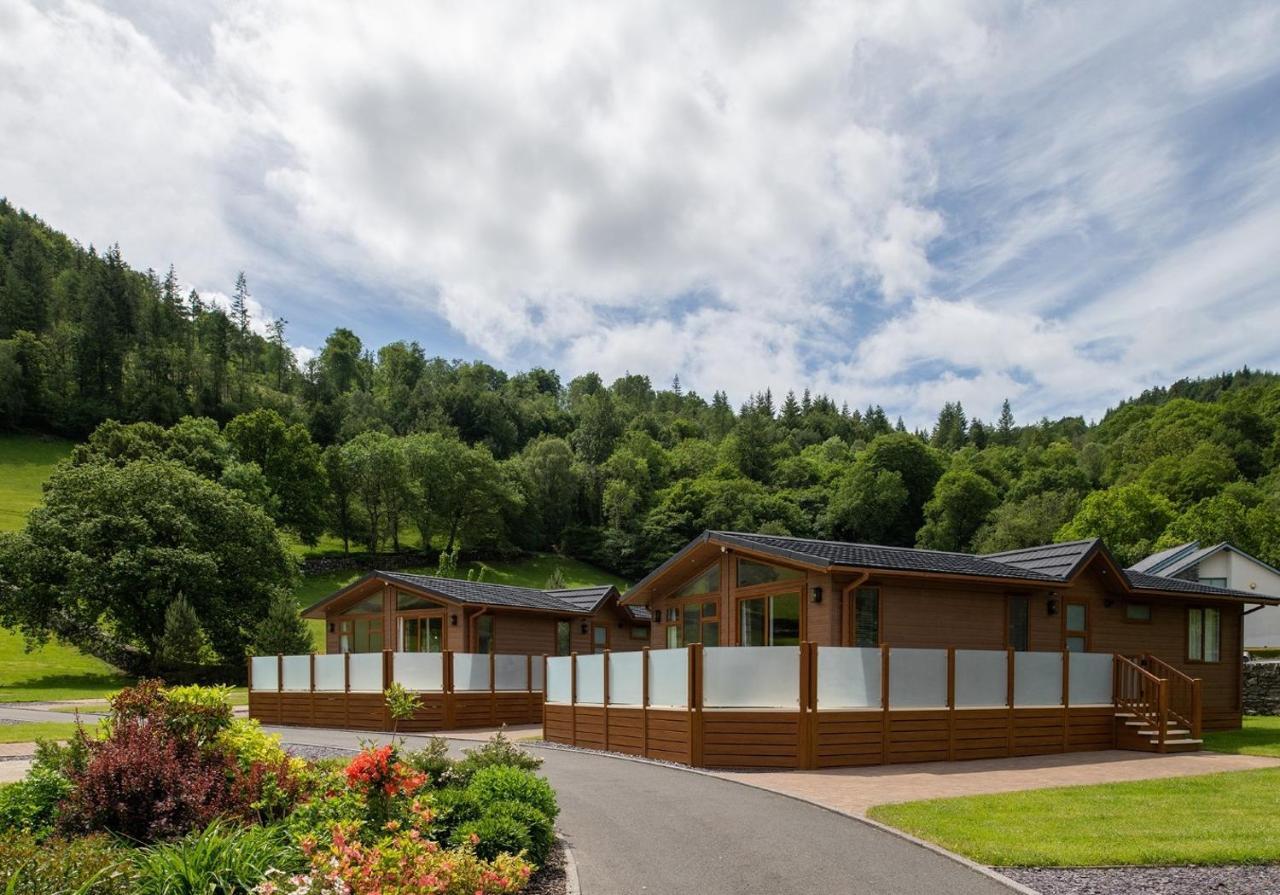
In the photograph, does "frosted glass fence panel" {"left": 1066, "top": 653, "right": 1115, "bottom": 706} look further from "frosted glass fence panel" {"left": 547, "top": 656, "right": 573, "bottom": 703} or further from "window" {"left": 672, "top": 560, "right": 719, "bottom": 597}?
"frosted glass fence panel" {"left": 547, "top": 656, "right": 573, "bottom": 703}

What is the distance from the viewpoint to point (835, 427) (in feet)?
420

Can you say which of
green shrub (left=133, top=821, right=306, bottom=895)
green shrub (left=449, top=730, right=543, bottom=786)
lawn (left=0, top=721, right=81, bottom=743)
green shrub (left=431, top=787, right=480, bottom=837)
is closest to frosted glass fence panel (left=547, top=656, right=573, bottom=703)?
green shrub (left=449, top=730, right=543, bottom=786)

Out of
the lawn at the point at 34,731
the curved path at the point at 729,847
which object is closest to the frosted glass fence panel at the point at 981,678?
the curved path at the point at 729,847

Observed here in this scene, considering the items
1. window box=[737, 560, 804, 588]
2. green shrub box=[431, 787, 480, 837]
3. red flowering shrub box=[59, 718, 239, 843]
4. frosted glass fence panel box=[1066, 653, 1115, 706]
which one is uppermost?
window box=[737, 560, 804, 588]

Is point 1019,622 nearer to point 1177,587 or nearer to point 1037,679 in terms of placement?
point 1037,679

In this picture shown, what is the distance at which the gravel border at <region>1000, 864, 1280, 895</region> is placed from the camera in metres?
6.89

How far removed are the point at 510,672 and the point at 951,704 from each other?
11.3m

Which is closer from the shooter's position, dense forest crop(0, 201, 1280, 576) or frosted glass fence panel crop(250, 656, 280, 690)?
frosted glass fence panel crop(250, 656, 280, 690)

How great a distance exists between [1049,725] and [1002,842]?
8784 millimetres

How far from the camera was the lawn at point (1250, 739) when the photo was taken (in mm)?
16125

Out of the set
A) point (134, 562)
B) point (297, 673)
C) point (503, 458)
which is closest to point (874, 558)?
point (297, 673)

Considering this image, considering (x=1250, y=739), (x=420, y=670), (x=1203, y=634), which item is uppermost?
(x=1203, y=634)

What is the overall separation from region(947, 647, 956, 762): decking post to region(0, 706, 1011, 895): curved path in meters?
4.66

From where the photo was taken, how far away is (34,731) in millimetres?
17938
